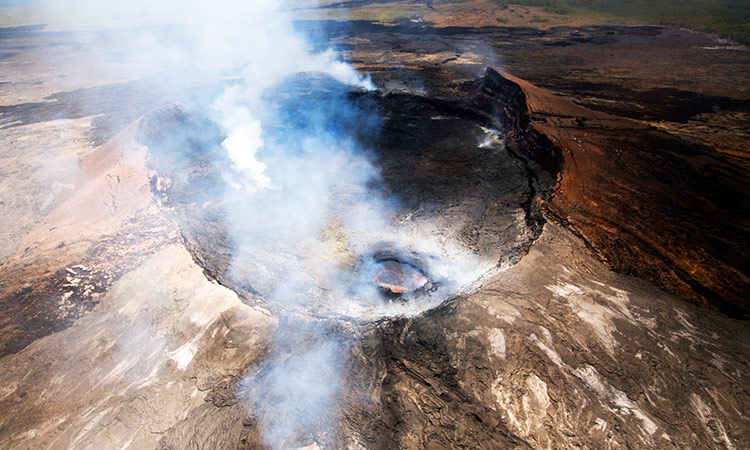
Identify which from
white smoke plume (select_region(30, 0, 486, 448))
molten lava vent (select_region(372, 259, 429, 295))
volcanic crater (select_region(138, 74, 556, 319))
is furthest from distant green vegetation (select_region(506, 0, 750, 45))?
molten lava vent (select_region(372, 259, 429, 295))

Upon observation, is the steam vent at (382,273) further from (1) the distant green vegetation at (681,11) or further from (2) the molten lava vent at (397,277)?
(1) the distant green vegetation at (681,11)

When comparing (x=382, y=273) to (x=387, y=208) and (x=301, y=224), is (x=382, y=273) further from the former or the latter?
(x=301, y=224)

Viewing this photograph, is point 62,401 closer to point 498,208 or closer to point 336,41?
point 498,208

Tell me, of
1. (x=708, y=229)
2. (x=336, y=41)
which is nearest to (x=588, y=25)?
(x=336, y=41)

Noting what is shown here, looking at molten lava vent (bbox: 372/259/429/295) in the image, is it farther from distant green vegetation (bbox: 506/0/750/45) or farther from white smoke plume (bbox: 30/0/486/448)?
distant green vegetation (bbox: 506/0/750/45)

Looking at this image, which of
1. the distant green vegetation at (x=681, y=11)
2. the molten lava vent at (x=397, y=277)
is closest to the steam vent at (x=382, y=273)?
the molten lava vent at (x=397, y=277)
